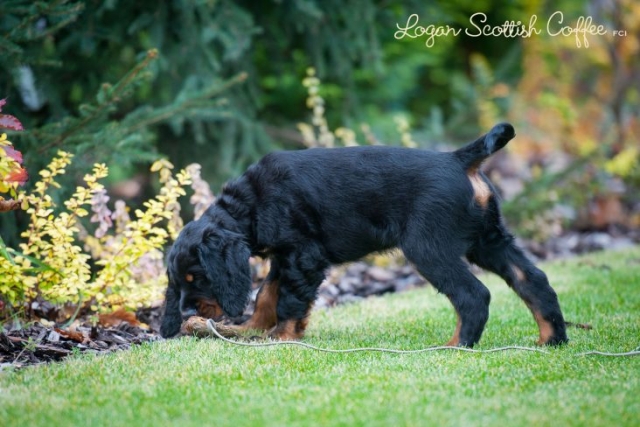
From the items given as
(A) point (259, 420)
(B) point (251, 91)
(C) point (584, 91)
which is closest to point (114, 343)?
(A) point (259, 420)

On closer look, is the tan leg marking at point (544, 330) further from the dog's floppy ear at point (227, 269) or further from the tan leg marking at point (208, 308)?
the tan leg marking at point (208, 308)

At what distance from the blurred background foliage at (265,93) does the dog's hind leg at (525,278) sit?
8.69 ft

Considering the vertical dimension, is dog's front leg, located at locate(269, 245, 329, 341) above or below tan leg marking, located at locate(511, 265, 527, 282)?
below

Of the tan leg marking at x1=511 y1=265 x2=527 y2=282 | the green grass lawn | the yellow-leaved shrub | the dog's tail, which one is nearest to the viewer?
the green grass lawn

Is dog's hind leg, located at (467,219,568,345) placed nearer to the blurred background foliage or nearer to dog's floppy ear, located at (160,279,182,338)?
dog's floppy ear, located at (160,279,182,338)

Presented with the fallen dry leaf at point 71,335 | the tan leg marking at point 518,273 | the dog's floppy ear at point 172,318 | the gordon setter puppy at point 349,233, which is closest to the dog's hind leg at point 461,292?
the gordon setter puppy at point 349,233

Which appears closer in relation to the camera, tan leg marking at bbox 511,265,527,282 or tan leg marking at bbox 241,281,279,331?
tan leg marking at bbox 511,265,527,282

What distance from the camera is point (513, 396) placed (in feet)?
11.3

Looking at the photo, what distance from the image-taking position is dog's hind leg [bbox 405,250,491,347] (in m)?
4.46

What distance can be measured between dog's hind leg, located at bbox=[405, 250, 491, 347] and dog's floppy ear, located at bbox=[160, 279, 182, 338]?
5.15ft

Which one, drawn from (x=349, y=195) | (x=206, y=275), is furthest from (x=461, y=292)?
(x=206, y=275)

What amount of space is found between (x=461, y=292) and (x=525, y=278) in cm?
42

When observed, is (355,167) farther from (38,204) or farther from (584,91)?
(584,91)

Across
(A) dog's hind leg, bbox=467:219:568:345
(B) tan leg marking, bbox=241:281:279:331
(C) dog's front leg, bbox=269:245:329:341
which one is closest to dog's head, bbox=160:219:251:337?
(C) dog's front leg, bbox=269:245:329:341
